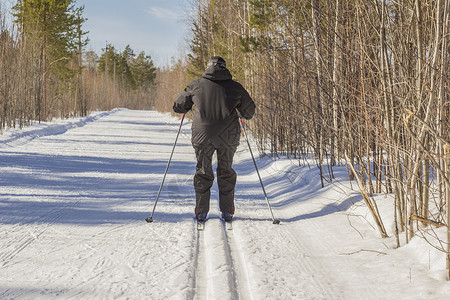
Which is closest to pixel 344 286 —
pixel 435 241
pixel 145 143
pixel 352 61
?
pixel 435 241

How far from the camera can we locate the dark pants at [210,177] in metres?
4.98

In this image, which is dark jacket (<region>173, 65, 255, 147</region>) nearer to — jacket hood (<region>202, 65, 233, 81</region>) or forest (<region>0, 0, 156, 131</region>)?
jacket hood (<region>202, 65, 233, 81</region>)

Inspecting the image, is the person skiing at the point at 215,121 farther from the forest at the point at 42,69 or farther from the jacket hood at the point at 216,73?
the forest at the point at 42,69

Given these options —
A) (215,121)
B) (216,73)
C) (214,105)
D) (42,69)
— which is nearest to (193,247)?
(215,121)

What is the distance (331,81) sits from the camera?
4.87 meters

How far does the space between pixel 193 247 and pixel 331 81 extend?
2.38 m

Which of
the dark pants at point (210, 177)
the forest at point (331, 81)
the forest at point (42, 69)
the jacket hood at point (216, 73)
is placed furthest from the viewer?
the forest at point (42, 69)

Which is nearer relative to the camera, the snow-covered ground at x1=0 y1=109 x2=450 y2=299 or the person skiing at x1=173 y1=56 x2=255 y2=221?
the snow-covered ground at x1=0 y1=109 x2=450 y2=299

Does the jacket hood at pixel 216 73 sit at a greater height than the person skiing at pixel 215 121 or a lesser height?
greater

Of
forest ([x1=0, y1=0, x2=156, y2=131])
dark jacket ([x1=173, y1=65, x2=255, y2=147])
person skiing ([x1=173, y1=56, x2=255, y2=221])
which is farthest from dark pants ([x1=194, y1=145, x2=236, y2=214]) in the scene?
forest ([x1=0, y1=0, x2=156, y2=131])

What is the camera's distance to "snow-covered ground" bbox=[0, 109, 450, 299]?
10.1 feet

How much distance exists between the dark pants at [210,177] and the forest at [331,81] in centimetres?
130

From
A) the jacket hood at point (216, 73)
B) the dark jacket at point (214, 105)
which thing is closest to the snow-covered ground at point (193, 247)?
the dark jacket at point (214, 105)

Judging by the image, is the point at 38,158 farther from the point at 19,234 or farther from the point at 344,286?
the point at 344,286
